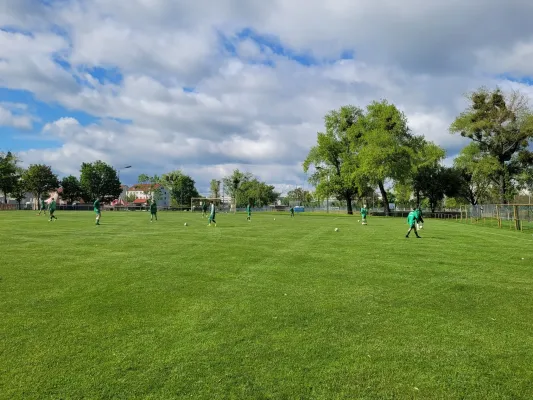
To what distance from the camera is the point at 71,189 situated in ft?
348

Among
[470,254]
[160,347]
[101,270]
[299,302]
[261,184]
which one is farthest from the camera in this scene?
[261,184]

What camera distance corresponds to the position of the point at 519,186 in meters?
58.4

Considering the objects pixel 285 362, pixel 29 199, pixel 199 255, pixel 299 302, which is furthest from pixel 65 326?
pixel 29 199

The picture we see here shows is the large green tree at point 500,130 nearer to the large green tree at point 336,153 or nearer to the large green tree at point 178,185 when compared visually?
the large green tree at point 336,153

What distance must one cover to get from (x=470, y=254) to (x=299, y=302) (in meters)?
10.0

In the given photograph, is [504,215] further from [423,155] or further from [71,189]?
[71,189]

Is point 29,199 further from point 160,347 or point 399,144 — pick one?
point 160,347

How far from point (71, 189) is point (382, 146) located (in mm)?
86585

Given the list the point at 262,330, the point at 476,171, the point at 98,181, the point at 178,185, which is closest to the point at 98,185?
the point at 98,181

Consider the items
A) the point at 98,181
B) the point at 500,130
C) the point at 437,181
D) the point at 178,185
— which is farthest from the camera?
the point at 178,185

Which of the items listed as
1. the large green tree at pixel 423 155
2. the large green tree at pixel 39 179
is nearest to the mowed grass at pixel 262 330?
the large green tree at pixel 423 155

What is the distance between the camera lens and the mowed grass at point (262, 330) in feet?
14.0

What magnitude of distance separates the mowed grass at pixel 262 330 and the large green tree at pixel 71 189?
10575 cm

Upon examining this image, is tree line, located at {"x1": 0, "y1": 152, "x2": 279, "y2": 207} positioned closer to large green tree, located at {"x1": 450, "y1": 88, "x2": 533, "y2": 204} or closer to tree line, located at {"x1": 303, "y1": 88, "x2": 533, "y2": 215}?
tree line, located at {"x1": 303, "y1": 88, "x2": 533, "y2": 215}
